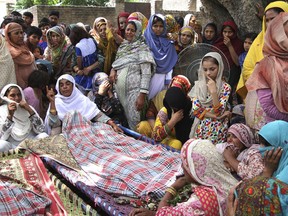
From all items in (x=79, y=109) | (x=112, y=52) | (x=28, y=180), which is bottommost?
(x=28, y=180)

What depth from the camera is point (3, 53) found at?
16.6 feet

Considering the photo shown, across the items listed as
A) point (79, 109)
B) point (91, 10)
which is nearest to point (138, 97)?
point (79, 109)

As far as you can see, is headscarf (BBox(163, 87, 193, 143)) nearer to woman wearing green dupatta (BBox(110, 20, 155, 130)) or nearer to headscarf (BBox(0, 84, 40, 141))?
woman wearing green dupatta (BBox(110, 20, 155, 130))

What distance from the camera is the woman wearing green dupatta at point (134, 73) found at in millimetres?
4965

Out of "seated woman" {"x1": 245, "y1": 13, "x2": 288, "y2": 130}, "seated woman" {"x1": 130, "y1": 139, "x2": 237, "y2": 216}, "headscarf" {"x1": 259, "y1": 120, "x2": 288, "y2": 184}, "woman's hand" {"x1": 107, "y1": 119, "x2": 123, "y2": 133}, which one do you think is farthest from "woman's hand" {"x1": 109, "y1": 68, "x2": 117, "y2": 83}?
"headscarf" {"x1": 259, "y1": 120, "x2": 288, "y2": 184}

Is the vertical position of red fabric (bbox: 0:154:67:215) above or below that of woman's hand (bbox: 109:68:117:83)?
below

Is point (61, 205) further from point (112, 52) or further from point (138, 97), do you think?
point (112, 52)

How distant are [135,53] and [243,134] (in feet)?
7.13

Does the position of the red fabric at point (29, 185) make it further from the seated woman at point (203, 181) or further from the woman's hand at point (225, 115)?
the woman's hand at point (225, 115)

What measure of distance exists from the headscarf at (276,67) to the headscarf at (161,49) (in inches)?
71.2

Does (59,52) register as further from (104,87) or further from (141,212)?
(141,212)

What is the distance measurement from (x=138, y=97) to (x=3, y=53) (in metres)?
1.77

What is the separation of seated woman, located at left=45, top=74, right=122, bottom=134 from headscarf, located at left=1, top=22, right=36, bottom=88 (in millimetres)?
669

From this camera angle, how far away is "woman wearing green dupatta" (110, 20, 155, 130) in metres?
4.96
